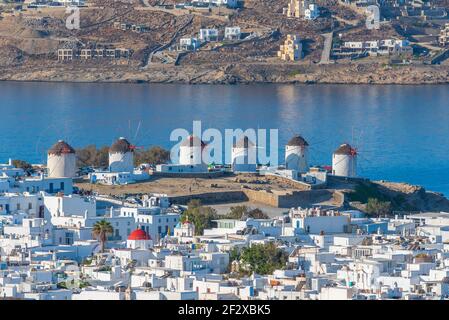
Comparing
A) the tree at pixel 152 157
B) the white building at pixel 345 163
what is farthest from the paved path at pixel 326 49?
the white building at pixel 345 163

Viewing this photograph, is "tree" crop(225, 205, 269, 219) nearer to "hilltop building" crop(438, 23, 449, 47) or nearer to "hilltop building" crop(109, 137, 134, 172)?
"hilltop building" crop(109, 137, 134, 172)

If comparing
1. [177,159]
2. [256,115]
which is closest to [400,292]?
[177,159]

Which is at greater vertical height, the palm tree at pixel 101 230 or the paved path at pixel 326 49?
the paved path at pixel 326 49

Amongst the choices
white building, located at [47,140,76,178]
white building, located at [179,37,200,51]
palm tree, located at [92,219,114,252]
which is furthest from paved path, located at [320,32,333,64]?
palm tree, located at [92,219,114,252]

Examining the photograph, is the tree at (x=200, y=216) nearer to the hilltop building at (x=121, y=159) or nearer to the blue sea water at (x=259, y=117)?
the hilltop building at (x=121, y=159)
